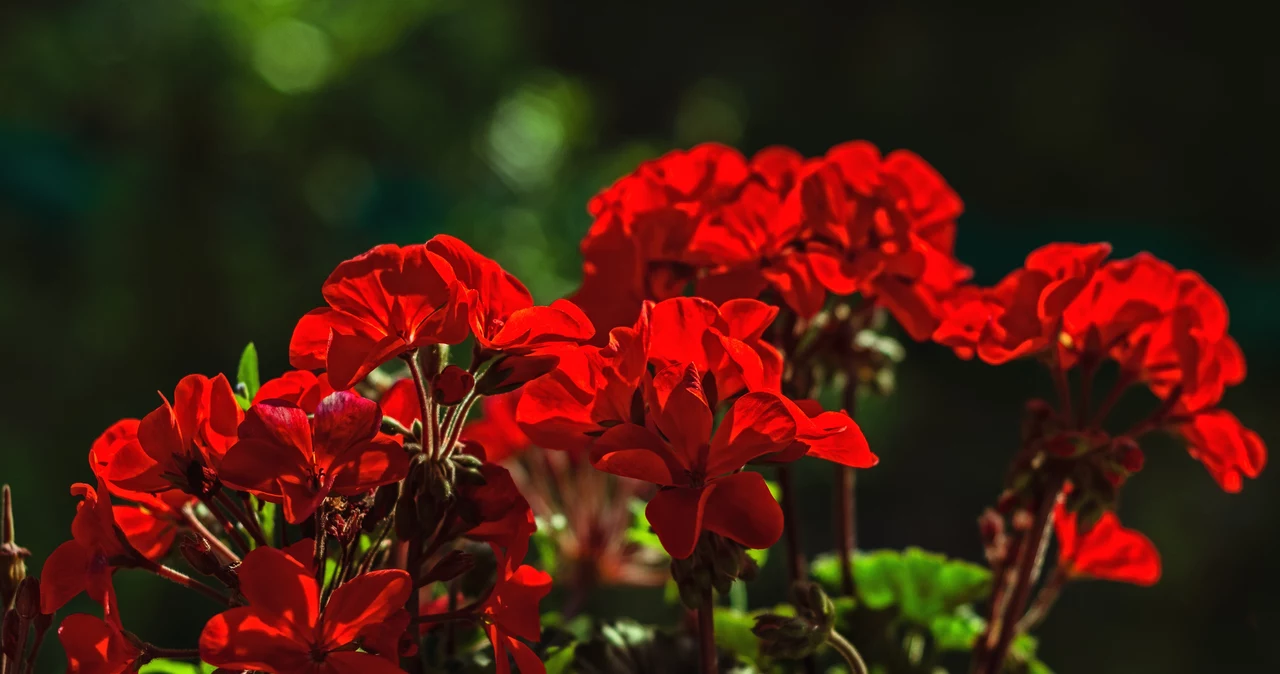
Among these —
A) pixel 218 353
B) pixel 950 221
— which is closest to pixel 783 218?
pixel 950 221

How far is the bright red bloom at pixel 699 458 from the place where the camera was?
0.29m

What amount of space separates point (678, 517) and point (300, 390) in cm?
11

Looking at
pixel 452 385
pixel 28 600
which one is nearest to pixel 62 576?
pixel 28 600

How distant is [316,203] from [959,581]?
2.07 meters

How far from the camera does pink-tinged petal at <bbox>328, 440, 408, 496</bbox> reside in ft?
0.94

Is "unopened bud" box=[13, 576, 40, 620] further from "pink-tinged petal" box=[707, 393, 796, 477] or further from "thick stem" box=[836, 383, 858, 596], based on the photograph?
"thick stem" box=[836, 383, 858, 596]

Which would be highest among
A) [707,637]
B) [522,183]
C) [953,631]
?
[707,637]

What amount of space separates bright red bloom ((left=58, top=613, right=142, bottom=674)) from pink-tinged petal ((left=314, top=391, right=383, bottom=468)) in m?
0.06

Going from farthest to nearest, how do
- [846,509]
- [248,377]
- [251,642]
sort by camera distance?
[846,509] → [248,377] → [251,642]

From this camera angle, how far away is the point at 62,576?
0.31 m

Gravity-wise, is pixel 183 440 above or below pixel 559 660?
above

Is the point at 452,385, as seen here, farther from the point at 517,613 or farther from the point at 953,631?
the point at 953,631

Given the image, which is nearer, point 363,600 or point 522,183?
point 363,600

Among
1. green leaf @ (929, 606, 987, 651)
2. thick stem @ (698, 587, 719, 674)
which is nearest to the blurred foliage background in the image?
green leaf @ (929, 606, 987, 651)
